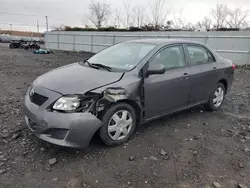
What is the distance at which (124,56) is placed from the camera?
161 inches

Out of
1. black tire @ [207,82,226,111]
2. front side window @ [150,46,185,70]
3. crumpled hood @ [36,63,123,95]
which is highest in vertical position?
front side window @ [150,46,185,70]

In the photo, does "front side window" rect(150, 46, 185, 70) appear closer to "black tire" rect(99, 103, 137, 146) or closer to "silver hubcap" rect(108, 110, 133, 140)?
"black tire" rect(99, 103, 137, 146)

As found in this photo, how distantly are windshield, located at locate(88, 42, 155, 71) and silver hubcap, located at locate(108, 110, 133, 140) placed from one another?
704 millimetres

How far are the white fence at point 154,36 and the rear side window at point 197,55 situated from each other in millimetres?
9081

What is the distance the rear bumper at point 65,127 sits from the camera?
2.96 metres

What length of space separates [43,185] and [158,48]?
2601mm

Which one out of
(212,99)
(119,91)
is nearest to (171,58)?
(119,91)

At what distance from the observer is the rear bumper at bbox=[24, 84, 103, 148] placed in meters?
2.96

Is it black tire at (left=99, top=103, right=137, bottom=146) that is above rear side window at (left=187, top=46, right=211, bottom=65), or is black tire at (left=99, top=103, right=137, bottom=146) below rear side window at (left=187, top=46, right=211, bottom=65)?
below

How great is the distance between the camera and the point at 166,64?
404 cm

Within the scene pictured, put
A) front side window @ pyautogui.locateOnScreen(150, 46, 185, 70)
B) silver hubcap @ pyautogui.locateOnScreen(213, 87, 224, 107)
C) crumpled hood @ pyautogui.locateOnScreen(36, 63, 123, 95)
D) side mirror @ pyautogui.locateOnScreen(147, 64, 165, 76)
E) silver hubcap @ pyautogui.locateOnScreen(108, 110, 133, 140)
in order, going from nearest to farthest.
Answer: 1. crumpled hood @ pyautogui.locateOnScreen(36, 63, 123, 95)
2. silver hubcap @ pyautogui.locateOnScreen(108, 110, 133, 140)
3. side mirror @ pyautogui.locateOnScreen(147, 64, 165, 76)
4. front side window @ pyautogui.locateOnScreen(150, 46, 185, 70)
5. silver hubcap @ pyautogui.locateOnScreen(213, 87, 224, 107)

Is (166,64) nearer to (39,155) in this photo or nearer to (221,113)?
(221,113)

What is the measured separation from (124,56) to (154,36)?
13299mm

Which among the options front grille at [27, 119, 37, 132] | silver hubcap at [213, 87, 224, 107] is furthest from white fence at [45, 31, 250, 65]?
front grille at [27, 119, 37, 132]
